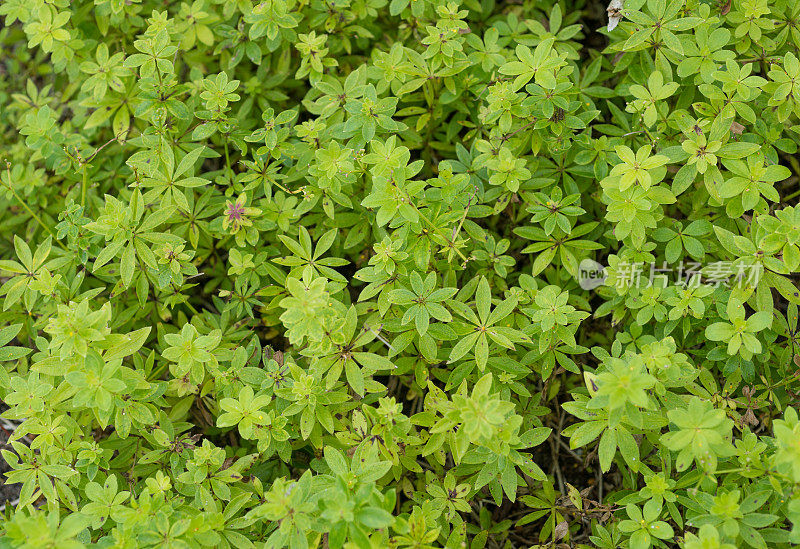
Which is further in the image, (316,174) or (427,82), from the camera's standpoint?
(427,82)

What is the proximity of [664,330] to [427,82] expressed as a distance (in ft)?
5.99

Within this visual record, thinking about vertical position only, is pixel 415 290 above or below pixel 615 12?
below

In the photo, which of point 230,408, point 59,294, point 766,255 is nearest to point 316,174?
point 230,408

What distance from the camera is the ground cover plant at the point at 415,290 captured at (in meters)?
2.55

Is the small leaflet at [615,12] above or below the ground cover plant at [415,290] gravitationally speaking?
above

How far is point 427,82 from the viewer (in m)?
3.57

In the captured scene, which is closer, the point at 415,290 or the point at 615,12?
the point at 415,290

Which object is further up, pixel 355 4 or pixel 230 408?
pixel 355 4

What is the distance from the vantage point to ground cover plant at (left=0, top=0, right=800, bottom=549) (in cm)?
255

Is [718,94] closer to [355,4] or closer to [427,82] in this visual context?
A: [427,82]

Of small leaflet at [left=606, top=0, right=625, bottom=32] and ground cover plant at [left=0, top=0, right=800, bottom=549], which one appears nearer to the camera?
ground cover plant at [left=0, top=0, right=800, bottom=549]

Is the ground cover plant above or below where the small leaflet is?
below

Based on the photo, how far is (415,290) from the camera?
2820 millimetres

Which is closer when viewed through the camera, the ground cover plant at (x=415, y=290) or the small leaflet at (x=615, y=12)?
the ground cover plant at (x=415, y=290)
